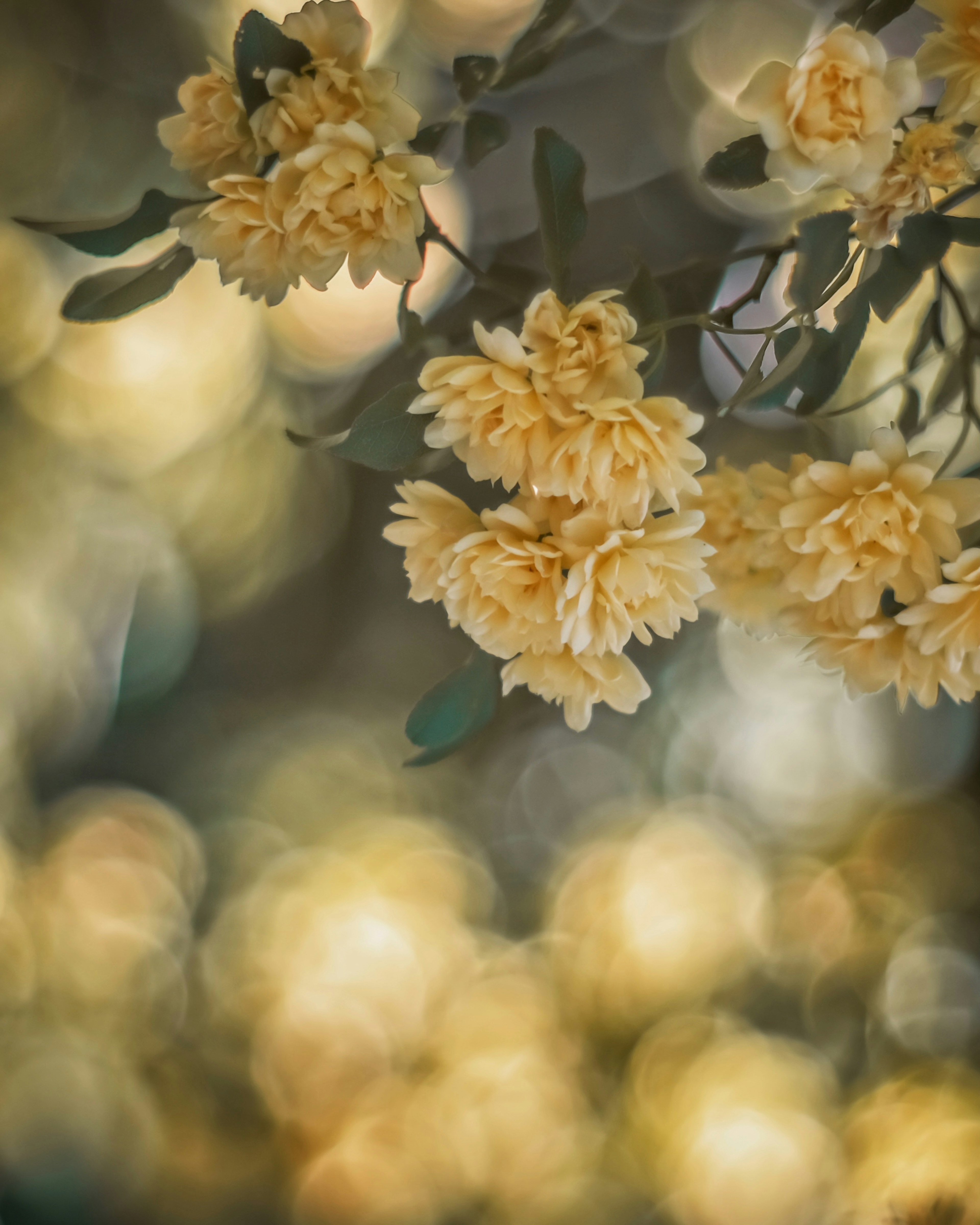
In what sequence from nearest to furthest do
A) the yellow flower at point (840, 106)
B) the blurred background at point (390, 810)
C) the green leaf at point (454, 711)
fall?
the yellow flower at point (840, 106), the green leaf at point (454, 711), the blurred background at point (390, 810)

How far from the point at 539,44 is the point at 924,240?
0.62ft

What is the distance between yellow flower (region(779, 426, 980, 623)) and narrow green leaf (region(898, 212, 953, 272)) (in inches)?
2.7

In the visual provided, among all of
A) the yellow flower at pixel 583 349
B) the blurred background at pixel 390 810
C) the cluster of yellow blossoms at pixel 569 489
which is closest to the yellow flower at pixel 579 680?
the cluster of yellow blossoms at pixel 569 489

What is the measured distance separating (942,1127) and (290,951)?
2.54 ft

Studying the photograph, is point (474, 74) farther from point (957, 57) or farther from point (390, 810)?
point (390, 810)

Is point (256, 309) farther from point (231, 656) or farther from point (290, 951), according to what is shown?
point (290, 951)

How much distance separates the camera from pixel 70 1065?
94cm

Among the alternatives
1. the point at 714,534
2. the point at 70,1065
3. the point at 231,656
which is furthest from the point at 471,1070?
the point at 714,534

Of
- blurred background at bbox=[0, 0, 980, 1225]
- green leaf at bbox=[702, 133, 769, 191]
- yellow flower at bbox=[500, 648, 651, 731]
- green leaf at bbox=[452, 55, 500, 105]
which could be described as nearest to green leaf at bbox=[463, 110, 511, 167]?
green leaf at bbox=[452, 55, 500, 105]

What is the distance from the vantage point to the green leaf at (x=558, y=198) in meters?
0.30

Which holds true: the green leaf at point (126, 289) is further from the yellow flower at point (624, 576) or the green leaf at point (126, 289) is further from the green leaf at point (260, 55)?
the yellow flower at point (624, 576)

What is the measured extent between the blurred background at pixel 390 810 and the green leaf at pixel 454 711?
493 mm

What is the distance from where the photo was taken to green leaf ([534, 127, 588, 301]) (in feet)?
0.98

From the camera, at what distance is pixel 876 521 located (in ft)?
0.99
